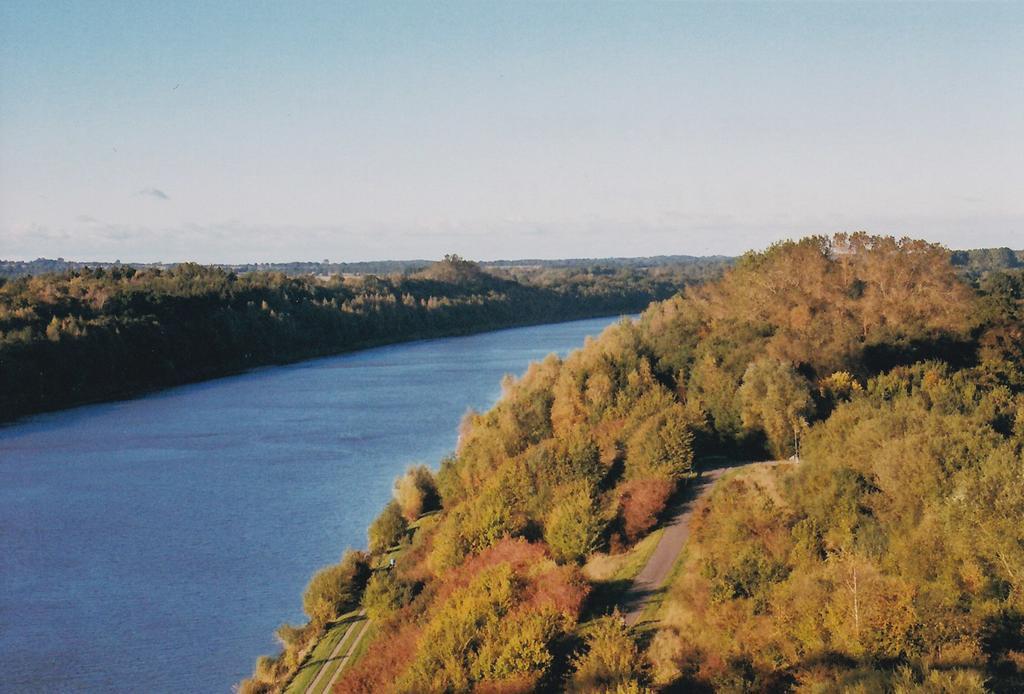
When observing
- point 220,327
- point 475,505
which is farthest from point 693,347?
point 220,327

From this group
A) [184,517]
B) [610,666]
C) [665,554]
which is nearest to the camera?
[610,666]

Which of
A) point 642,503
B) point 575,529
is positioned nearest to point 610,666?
point 575,529

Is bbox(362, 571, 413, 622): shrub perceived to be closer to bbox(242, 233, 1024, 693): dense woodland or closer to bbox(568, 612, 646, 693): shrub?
bbox(242, 233, 1024, 693): dense woodland

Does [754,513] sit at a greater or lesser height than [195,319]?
lesser

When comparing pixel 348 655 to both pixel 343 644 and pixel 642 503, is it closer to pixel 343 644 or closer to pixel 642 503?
pixel 343 644

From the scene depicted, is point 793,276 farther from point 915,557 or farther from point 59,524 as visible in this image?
point 59,524

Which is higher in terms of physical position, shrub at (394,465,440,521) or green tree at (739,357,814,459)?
green tree at (739,357,814,459)

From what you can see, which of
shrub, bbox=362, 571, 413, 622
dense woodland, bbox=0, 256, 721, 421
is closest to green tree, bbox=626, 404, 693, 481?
shrub, bbox=362, 571, 413, 622
